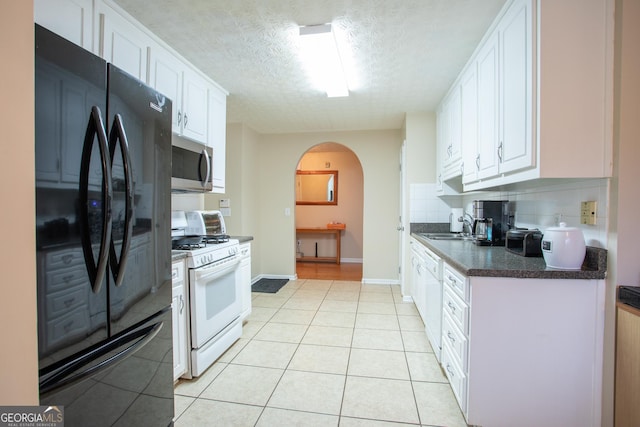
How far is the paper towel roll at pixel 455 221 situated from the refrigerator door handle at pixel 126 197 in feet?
10.8

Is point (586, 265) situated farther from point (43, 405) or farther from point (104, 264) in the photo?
point (43, 405)

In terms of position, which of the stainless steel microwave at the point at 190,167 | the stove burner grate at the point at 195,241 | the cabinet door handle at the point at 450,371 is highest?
the stainless steel microwave at the point at 190,167

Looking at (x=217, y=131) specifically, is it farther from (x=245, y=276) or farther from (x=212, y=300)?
(x=212, y=300)

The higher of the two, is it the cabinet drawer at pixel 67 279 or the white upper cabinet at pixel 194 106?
the white upper cabinet at pixel 194 106

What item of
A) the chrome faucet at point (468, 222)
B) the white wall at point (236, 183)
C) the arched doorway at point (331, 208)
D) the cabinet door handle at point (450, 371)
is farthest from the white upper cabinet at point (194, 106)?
the arched doorway at point (331, 208)

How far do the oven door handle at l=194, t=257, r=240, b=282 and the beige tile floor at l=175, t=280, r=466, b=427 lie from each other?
0.68 m

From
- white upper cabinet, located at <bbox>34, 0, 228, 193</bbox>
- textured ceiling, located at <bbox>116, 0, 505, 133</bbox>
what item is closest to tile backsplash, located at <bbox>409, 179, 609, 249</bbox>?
textured ceiling, located at <bbox>116, 0, 505, 133</bbox>

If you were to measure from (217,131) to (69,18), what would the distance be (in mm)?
1444

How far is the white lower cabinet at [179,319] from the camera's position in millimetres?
1844

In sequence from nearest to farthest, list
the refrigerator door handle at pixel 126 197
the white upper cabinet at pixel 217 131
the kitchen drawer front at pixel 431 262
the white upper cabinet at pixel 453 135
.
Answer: the refrigerator door handle at pixel 126 197, the kitchen drawer front at pixel 431 262, the white upper cabinet at pixel 453 135, the white upper cabinet at pixel 217 131

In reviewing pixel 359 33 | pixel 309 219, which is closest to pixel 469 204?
pixel 359 33

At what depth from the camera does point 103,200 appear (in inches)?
38.6

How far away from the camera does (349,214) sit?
20.9 feet

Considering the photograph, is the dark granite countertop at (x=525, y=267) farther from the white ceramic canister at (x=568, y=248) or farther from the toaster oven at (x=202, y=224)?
the toaster oven at (x=202, y=224)
